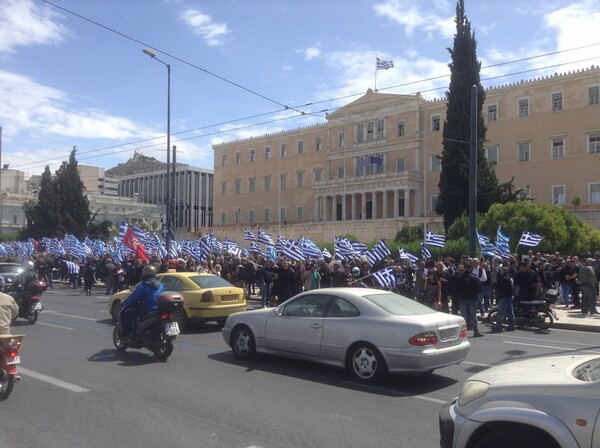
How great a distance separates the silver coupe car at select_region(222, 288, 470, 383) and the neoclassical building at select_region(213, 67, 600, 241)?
1683 inches

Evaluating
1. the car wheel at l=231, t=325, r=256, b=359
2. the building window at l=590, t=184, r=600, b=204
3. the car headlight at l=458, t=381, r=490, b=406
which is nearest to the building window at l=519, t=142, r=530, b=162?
the building window at l=590, t=184, r=600, b=204

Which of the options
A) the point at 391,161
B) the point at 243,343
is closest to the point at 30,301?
the point at 243,343

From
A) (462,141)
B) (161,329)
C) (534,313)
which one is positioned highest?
(462,141)

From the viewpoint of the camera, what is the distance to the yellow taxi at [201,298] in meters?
13.3

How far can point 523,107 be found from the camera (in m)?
58.3

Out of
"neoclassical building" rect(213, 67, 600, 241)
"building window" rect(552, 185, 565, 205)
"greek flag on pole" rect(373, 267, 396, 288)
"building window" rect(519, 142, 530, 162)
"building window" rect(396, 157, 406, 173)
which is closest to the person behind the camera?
"greek flag on pole" rect(373, 267, 396, 288)

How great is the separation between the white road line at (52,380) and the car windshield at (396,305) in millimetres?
4232

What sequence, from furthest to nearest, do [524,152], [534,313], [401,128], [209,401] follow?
[401,128], [524,152], [534,313], [209,401]

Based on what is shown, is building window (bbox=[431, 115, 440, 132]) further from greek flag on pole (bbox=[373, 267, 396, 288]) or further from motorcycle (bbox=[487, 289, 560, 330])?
motorcycle (bbox=[487, 289, 560, 330])

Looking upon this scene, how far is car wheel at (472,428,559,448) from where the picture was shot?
3732 millimetres

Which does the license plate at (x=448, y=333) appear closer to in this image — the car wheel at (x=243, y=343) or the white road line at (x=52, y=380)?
the car wheel at (x=243, y=343)

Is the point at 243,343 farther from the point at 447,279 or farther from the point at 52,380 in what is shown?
the point at 447,279

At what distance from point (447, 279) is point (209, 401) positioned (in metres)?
11.7

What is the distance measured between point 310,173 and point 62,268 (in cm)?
4763
